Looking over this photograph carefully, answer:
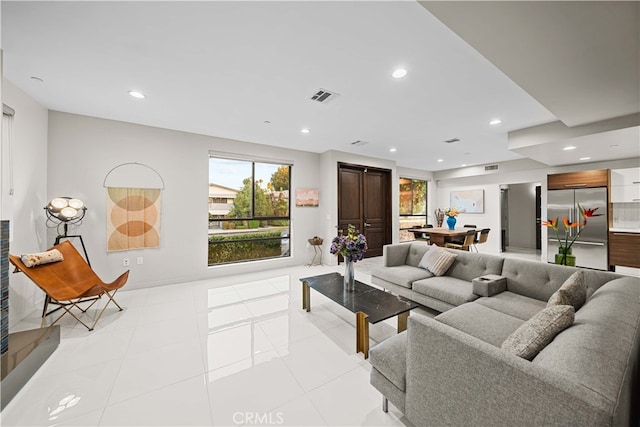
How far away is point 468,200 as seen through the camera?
26.1 ft

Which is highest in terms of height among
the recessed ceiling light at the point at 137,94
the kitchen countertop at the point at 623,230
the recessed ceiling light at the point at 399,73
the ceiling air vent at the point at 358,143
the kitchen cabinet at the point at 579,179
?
the ceiling air vent at the point at 358,143

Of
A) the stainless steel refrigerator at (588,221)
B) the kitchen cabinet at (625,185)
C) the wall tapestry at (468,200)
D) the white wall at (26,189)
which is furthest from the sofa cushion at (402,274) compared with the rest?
the wall tapestry at (468,200)

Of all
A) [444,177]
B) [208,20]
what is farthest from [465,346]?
[444,177]

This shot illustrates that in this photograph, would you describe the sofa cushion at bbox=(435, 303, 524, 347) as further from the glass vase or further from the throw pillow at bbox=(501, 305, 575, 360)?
the glass vase

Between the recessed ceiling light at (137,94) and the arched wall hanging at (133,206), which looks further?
the arched wall hanging at (133,206)

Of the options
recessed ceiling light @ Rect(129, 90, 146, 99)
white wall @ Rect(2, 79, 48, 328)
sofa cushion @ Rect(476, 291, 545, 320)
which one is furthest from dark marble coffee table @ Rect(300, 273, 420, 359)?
white wall @ Rect(2, 79, 48, 328)

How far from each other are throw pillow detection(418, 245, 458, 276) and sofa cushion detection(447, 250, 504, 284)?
3.4 inches

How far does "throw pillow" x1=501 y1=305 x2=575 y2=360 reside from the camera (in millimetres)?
1187

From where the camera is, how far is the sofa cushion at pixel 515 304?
2.07 meters

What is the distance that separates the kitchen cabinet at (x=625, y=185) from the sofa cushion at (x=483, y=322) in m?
5.81

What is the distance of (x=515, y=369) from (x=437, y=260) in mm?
2502

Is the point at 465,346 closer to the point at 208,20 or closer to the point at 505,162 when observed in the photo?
the point at 208,20

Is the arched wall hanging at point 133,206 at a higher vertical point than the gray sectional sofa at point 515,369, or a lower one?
higher

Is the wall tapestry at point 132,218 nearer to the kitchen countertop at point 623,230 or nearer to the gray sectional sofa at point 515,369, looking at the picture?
the gray sectional sofa at point 515,369
